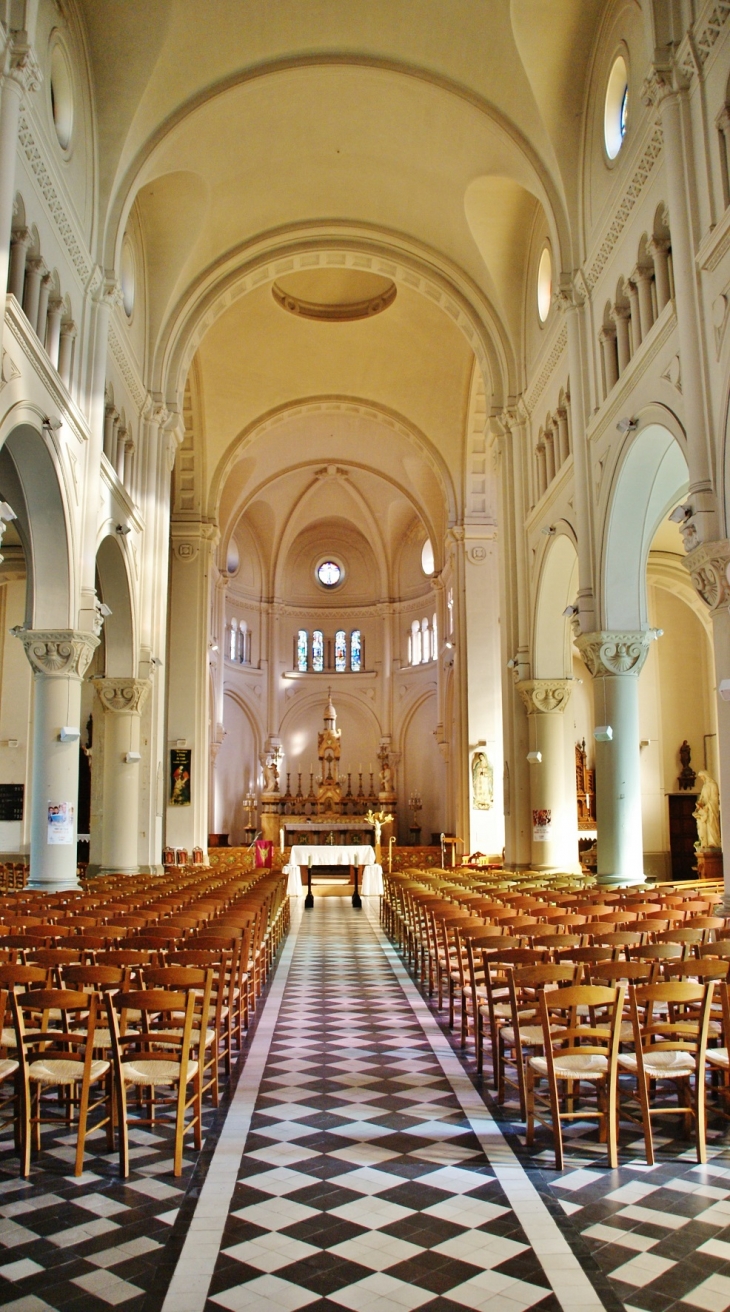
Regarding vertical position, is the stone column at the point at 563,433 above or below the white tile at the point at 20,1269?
above

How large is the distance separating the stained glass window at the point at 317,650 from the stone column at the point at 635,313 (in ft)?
109

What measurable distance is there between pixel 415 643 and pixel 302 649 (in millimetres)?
5783

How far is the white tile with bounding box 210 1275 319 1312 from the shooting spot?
404cm

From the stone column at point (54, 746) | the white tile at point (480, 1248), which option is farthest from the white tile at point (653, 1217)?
the stone column at point (54, 746)

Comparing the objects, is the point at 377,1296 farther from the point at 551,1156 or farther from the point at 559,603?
the point at 559,603

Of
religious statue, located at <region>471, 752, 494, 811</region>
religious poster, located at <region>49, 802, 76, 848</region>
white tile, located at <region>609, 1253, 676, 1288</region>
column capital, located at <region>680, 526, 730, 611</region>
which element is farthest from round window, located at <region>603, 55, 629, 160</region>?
religious statue, located at <region>471, 752, 494, 811</region>

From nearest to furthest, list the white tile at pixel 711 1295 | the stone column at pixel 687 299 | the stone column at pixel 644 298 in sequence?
the white tile at pixel 711 1295 < the stone column at pixel 687 299 < the stone column at pixel 644 298

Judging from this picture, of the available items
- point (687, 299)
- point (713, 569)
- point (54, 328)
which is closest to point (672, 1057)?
point (713, 569)

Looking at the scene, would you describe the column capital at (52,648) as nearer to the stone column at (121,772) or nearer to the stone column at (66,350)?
the stone column at (66,350)

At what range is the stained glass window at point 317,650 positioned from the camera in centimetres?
4766

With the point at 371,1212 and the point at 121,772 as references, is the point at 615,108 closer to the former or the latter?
the point at 121,772

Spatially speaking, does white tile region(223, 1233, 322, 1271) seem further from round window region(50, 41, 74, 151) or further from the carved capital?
round window region(50, 41, 74, 151)

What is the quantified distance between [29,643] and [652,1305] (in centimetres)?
1448

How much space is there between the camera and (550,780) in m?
21.8
